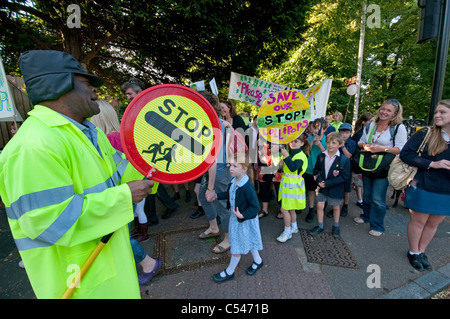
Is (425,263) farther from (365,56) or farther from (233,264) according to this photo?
(365,56)

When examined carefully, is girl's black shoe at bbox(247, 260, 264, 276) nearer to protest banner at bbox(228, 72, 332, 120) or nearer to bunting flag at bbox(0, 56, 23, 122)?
protest banner at bbox(228, 72, 332, 120)

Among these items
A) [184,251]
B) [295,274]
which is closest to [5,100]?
[184,251]

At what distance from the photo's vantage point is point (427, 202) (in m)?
2.50

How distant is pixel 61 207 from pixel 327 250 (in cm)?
320

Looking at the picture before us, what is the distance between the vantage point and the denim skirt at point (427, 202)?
243 cm

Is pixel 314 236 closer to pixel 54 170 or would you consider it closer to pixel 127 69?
pixel 54 170

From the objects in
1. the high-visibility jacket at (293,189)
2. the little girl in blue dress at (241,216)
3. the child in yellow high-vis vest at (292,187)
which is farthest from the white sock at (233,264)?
the high-visibility jacket at (293,189)

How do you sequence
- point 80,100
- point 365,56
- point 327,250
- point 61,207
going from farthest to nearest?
point 365,56 < point 327,250 < point 80,100 < point 61,207

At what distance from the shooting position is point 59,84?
1.16 meters

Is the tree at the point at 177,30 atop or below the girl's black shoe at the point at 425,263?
atop

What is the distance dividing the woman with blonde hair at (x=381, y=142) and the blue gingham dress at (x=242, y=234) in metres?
2.22

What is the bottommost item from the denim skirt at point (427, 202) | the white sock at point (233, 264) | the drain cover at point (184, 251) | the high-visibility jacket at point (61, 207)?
the drain cover at point (184, 251)

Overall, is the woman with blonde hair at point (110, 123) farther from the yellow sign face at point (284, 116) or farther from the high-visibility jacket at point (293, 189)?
the high-visibility jacket at point (293, 189)
